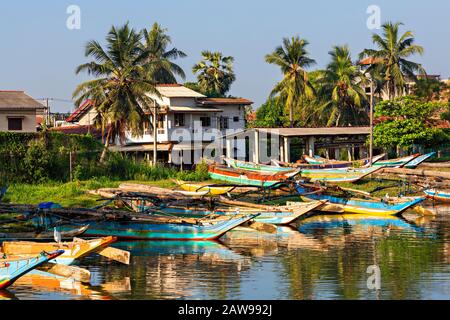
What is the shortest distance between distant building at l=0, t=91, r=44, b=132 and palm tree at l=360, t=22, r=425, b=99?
2875 cm

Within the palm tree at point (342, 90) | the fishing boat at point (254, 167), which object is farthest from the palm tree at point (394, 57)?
the fishing boat at point (254, 167)

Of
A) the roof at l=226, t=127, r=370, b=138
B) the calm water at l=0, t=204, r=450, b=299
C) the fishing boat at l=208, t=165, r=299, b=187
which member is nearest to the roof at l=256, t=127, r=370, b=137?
the roof at l=226, t=127, r=370, b=138

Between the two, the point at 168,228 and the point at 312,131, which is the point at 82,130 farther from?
the point at 168,228

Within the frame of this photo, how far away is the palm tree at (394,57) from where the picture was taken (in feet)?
218

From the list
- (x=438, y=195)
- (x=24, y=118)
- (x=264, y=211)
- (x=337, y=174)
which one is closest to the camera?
(x=264, y=211)

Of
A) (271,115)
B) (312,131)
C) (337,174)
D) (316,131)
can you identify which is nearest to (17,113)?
(337,174)

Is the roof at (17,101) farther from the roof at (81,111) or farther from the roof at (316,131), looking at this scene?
the roof at (316,131)

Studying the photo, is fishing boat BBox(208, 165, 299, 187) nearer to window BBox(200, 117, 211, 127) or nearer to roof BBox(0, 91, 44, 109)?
window BBox(200, 117, 211, 127)

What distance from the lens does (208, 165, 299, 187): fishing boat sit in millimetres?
46969

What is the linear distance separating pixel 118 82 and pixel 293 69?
65.2 ft

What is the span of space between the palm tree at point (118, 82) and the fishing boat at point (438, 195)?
58.2ft

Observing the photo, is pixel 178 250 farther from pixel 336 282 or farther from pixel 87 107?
pixel 87 107

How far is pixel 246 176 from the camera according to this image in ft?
163
